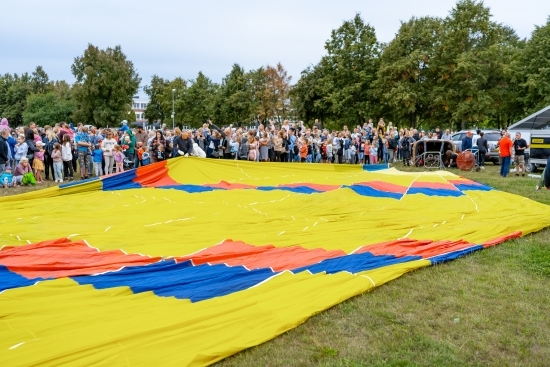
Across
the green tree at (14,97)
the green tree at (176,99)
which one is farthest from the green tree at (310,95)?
the green tree at (14,97)

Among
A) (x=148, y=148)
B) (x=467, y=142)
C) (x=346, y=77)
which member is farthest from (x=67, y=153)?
(x=346, y=77)

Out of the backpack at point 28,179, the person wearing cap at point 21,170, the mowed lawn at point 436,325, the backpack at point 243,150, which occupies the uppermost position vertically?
the backpack at point 243,150

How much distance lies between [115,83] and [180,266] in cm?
4763

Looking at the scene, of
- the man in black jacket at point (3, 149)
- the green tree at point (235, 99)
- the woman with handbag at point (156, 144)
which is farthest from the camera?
the green tree at point (235, 99)

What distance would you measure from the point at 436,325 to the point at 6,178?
38.7ft

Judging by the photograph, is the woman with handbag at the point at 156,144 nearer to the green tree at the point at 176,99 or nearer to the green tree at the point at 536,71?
the green tree at the point at 536,71

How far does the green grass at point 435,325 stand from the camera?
3691 mm

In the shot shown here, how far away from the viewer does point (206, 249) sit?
6051 millimetres

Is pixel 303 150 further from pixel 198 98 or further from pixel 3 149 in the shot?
pixel 198 98

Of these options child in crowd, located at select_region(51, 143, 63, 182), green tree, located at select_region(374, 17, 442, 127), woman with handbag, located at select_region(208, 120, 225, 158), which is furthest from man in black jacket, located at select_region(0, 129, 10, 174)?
green tree, located at select_region(374, 17, 442, 127)

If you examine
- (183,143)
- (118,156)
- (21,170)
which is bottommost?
(21,170)

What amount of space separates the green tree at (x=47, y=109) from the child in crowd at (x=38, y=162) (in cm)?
4231

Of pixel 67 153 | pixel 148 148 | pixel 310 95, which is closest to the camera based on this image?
pixel 67 153

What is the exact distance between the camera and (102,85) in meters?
49.4
